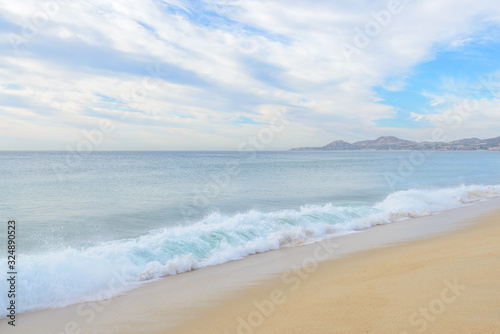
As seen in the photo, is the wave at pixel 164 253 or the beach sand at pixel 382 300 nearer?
the beach sand at pixel 382 300

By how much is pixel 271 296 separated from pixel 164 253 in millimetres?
4770

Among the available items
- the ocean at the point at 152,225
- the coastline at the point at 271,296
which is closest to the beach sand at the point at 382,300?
the coastline at the point at 271,296

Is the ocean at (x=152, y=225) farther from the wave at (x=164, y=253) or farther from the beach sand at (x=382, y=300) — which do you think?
the beach sand at (x=382, y=300)

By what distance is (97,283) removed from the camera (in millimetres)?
7816

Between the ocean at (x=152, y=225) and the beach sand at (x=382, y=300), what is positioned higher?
the beach sand at (x=382, y=300)

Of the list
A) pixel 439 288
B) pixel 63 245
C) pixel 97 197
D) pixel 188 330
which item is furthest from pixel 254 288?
pixel 97 197

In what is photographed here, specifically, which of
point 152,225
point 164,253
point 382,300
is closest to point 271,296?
point 382,300

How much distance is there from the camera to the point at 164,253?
9945 millimetres

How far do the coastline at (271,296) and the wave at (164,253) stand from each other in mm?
516

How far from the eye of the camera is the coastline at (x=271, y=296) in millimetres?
5004

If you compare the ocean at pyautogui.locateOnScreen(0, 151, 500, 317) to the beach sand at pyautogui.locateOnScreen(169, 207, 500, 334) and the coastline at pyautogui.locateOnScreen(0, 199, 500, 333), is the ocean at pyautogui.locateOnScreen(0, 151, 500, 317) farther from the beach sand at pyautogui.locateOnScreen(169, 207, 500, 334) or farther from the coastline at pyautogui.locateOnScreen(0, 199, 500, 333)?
the beach sand at pyautogui.locateOnScreen(169, 207, 500, 334)

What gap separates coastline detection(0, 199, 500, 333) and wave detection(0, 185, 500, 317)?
52 cm

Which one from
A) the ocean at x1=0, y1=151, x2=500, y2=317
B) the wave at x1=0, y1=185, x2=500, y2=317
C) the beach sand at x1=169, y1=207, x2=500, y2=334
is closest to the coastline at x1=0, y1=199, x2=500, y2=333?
the beach sand at x1=169, y1=207, x2=500, y2=334

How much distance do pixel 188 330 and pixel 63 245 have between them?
8750 millimetres
